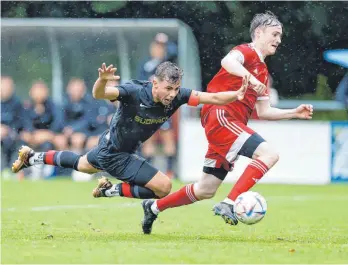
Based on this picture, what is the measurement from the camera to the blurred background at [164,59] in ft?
61.0

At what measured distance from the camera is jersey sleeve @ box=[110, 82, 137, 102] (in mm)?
9312

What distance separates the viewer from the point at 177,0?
68.2 ft

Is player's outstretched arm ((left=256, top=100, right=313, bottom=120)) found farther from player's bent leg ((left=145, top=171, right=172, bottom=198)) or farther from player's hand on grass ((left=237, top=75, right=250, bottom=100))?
player's bent leg ((left=145, top=171, right=172, bottom=198))

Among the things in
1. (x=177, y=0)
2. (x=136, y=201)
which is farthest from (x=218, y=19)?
(x=136, y=201)

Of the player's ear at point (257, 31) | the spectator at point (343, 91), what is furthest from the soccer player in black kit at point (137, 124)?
the spectator at point (343, 91)

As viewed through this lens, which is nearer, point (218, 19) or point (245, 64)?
point (245, 64)

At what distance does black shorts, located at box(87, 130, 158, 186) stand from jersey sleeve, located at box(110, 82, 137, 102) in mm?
673

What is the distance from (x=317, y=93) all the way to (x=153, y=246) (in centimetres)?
1259

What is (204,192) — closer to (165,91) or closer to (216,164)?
(216,164)

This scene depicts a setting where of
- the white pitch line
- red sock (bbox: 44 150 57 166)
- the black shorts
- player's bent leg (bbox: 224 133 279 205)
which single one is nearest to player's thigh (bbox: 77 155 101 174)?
the black shorts

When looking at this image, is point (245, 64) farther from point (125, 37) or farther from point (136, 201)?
point (125, 37)

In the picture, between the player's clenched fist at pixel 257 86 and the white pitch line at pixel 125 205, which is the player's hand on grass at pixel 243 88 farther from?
the white pitch line at pixel 125 205

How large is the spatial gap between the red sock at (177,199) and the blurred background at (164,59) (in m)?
8.28

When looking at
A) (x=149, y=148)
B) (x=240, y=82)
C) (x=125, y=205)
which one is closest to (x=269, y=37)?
(x=240, y=82)
